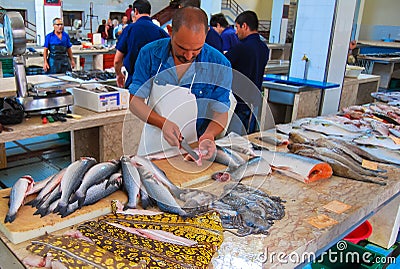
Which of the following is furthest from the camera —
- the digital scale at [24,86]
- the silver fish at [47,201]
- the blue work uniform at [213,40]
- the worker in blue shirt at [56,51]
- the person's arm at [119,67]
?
the worker in blue shirt at [56,51]

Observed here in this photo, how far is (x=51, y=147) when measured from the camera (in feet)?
16.6

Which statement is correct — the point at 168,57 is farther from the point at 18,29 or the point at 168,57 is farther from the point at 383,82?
the point at 383,82

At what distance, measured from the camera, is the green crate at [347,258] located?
2.40 meters

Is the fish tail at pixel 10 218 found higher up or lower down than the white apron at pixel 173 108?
lower down

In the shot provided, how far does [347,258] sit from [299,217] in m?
1.09

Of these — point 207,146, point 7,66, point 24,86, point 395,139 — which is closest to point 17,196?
point 207,146

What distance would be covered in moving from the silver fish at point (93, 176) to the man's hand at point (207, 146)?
1.66 feet

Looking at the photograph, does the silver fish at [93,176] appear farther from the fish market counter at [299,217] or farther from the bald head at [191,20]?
the bald head at [191,20]

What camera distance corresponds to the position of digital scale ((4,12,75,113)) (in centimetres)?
251

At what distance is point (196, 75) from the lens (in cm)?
218

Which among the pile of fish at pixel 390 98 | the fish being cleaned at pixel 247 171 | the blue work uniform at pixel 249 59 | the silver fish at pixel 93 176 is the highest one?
the blue work uniform at pixel 249 59

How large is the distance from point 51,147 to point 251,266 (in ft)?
14.3

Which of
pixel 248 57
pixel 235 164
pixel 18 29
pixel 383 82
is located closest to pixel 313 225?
pixel 235 164

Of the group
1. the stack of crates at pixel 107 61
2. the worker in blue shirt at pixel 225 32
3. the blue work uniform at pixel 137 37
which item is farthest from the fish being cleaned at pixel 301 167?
the stack of crates at pixel 107 61
